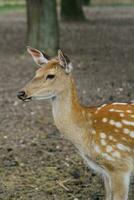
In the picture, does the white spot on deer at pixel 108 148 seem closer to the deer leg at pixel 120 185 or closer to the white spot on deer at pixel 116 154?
the white spot on deer at pixel 116 154

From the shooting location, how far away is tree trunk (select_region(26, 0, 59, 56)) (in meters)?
13.4

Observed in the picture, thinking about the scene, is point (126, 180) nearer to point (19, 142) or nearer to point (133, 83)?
point (19, 142)

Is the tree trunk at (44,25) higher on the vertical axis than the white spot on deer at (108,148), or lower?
lower

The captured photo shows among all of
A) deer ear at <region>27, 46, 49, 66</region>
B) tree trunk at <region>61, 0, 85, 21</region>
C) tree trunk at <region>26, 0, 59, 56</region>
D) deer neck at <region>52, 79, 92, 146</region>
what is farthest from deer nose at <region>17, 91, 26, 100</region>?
tree trunk at <region>61, 0, 85, 21</region>

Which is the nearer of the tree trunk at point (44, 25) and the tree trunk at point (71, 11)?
the tree trunk at point (44, 25)

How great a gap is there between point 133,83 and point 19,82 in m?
1.89

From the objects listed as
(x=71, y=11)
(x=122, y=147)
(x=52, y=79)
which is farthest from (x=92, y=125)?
(x=71, y=11)

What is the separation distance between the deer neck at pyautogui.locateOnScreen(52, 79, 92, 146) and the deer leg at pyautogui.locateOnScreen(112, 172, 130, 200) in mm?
387

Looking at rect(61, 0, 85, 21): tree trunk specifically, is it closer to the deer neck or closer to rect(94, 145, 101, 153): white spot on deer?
the deer neck

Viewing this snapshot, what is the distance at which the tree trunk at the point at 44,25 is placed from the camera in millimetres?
13406

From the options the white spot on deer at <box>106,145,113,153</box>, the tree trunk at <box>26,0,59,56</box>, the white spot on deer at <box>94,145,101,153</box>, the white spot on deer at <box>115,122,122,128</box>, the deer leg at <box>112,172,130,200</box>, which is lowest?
the tree trunk at <box>26,0,59,56</box>

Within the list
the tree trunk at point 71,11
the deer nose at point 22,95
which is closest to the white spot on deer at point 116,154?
the deer nose at point 22,95

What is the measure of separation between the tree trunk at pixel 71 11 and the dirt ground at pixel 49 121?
683cm

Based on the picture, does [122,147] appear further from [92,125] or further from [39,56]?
[39,56]
